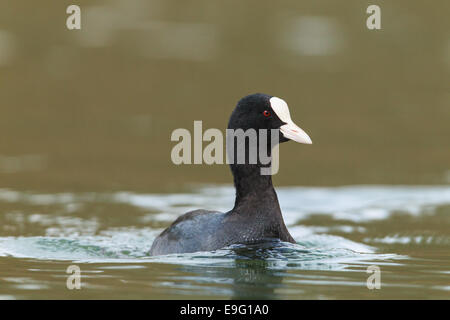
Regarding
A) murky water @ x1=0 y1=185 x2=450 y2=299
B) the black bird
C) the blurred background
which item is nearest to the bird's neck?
the black bird

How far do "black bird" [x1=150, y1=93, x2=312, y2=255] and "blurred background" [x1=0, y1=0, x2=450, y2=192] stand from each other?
15.9 ft

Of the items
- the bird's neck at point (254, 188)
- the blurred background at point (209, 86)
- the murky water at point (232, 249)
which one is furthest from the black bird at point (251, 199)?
the blurred background at point (209, 86)

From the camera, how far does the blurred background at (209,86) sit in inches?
597

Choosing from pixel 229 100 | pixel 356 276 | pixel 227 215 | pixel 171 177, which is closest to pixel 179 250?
pixel 227 215

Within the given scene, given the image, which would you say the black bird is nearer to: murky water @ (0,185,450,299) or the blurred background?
murky water @ (0,185,450,299)

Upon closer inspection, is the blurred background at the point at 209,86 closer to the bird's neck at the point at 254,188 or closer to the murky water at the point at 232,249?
the murky water at the point at 232,249

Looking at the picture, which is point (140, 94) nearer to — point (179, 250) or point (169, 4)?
point (169, 4)

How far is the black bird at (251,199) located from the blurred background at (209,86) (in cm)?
486

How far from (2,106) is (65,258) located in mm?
9936

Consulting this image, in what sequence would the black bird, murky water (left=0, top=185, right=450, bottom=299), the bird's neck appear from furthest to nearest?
1. the bird's neck
2. the black bird
3. murky water (left=0, top=185, right=450, bottom=299)

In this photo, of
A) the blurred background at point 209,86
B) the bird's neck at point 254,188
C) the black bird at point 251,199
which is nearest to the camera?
the black bird at point 251,199

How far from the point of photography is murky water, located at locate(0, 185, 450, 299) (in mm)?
7867

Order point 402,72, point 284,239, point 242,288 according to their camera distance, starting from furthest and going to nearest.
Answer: point 402,72 < point 284,239 < point 242,288

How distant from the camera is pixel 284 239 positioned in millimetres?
9258
